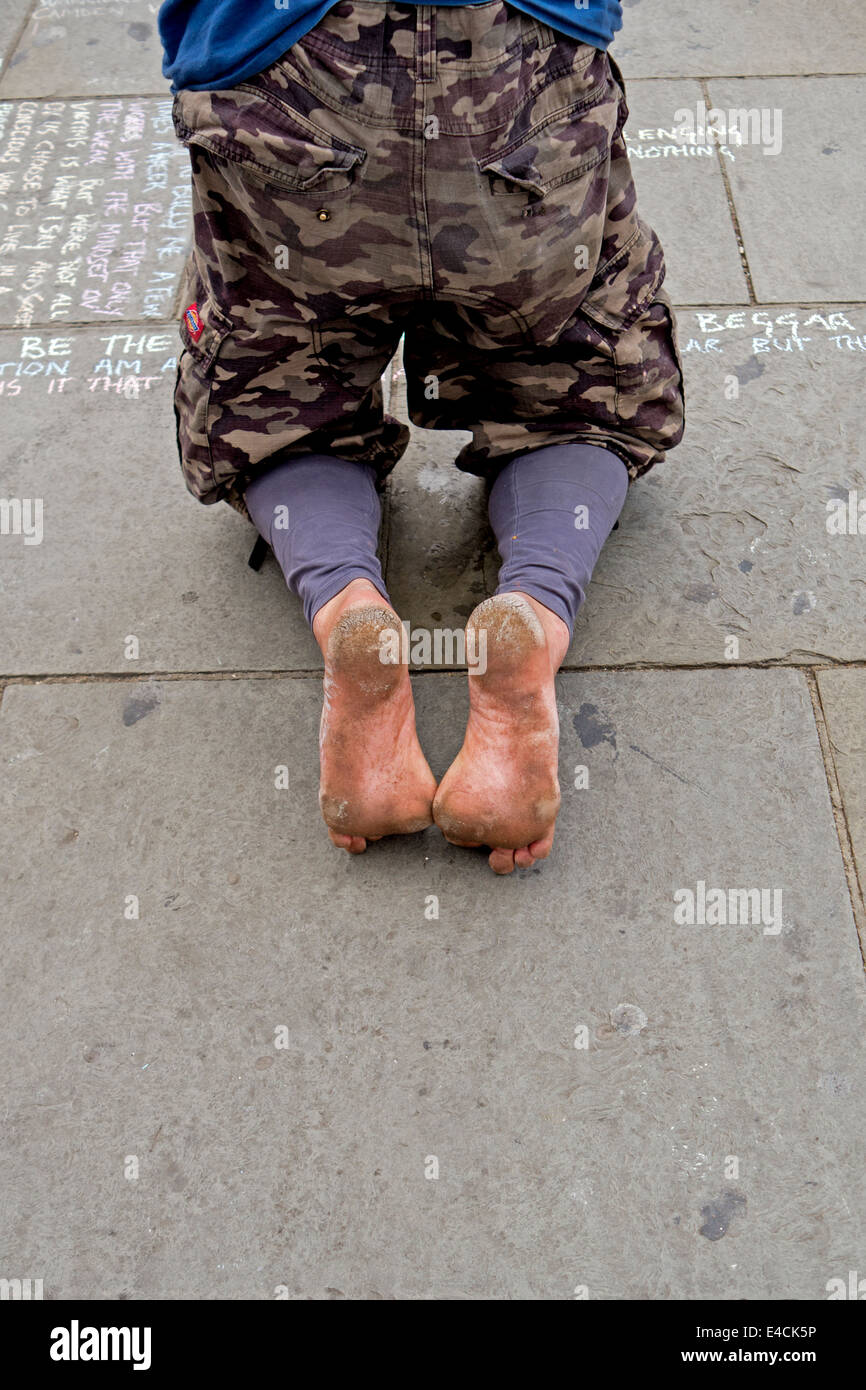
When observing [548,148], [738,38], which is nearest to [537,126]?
[548,148]

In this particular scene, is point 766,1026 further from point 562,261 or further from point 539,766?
point 562,261

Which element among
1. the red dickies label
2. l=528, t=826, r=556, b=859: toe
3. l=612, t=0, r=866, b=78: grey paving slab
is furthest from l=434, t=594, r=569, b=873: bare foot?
l=612, t=0, r=866, b=78: grey paving slab

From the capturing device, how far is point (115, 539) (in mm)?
2295

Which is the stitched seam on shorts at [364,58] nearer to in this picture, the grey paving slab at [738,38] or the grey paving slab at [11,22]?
the grey paving slab at [738,38]

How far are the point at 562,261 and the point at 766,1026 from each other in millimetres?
1086

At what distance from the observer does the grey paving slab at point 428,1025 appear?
1.46m

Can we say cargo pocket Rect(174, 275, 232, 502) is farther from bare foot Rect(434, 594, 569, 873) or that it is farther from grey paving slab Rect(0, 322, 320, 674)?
bare foot Rect(434, 594, 569, 873)

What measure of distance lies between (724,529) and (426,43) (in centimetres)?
113

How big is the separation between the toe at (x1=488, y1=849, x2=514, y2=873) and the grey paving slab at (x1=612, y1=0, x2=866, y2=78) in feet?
8.72

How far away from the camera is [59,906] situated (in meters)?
1.78

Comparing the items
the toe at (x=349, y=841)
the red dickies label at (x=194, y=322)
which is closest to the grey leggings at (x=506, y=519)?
the red dickies label at (x=194, y=322)

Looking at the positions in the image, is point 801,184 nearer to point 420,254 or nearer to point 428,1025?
point 420,254

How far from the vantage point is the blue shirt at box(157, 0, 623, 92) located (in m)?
1.38

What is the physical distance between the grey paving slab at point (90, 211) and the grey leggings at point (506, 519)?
1.08 m
